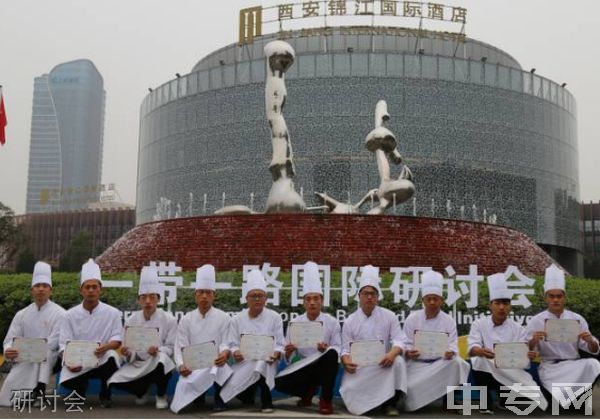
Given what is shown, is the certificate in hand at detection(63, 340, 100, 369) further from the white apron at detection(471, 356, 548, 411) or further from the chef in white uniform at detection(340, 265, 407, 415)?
the white apron at detection(471, 356, 548, 411)

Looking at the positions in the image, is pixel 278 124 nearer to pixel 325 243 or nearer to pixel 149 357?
pixel 325 243

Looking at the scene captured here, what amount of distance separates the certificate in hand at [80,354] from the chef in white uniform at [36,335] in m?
0.37

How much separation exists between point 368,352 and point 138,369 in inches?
78.1

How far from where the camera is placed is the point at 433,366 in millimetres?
5516

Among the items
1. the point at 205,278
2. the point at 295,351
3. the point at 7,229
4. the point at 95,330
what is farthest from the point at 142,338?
the point at 7,229

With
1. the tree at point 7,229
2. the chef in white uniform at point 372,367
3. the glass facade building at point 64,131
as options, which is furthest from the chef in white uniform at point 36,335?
the glass facade building at point 64,131

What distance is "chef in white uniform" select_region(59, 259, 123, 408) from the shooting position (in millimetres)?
5547

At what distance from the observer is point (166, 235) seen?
39.6 feet

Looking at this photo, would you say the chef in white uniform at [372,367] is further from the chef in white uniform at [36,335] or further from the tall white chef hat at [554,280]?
the chef in white uniform at [36,335]

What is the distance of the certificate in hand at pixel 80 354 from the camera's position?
17.8 feet

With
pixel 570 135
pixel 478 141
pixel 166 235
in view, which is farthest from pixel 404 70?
pixel 166 235

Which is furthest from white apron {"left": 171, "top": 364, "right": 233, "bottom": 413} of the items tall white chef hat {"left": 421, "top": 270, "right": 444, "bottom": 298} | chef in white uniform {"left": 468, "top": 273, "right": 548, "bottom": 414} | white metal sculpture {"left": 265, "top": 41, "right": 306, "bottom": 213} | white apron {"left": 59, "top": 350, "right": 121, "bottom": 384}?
white metal sculpture {"left": 265, "top": 41, "right": 306, "bottom": 213}

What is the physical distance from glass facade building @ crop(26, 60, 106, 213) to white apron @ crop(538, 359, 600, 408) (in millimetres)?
77669

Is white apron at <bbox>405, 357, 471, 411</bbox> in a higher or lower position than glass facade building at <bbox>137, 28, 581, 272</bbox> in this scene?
lower
